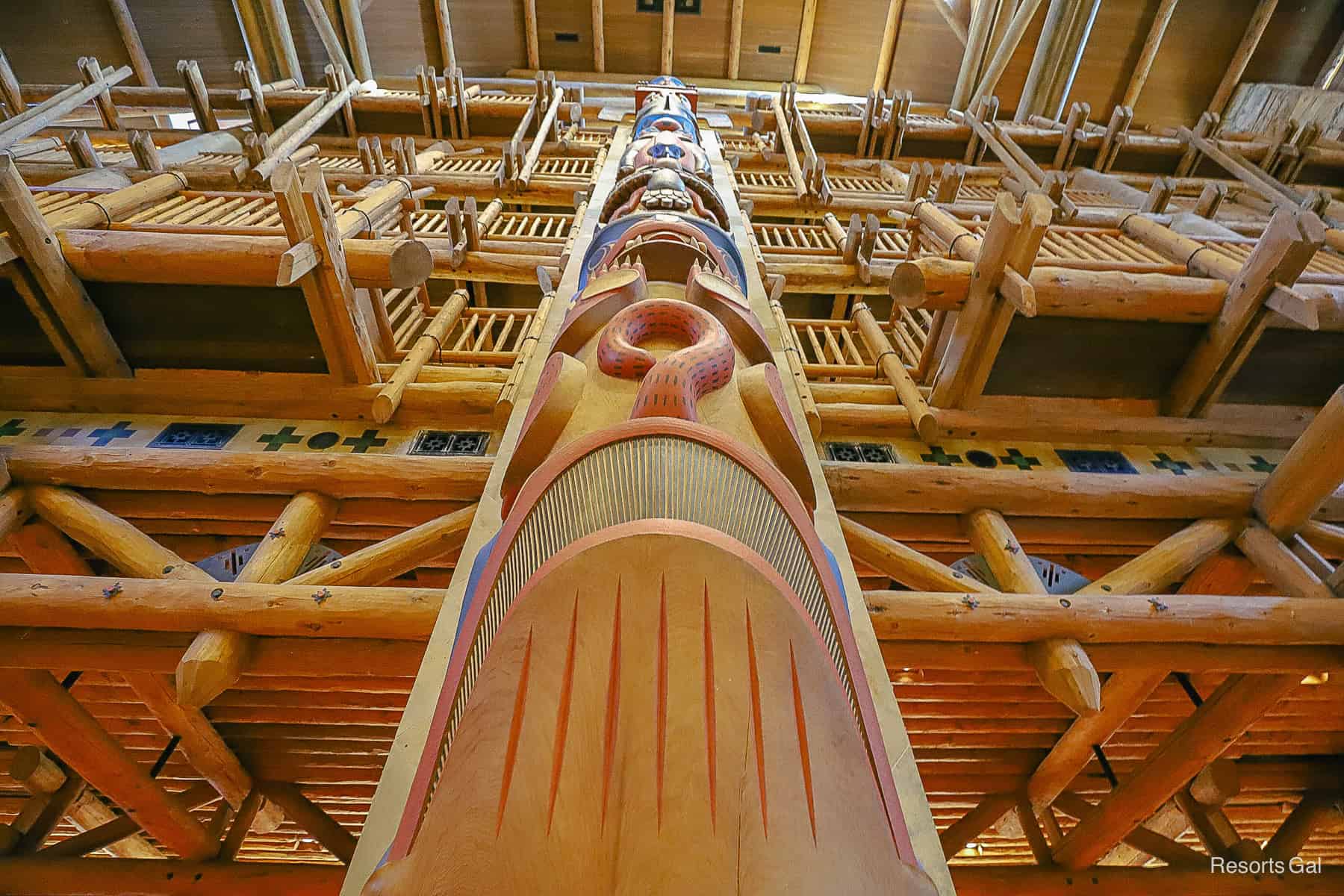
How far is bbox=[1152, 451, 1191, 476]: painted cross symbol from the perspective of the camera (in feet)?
13.2

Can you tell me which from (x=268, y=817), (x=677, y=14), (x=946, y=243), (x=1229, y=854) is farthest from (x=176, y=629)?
(x=677, y=14)

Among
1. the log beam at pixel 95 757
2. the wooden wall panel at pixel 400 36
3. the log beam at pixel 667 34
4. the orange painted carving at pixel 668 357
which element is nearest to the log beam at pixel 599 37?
the log beam at pixel 667 34

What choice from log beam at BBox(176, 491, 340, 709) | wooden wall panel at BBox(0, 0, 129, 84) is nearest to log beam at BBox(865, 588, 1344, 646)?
log beam at BBox(176, 491, 340, 709)

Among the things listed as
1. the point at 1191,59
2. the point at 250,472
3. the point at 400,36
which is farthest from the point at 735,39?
the point at 250,472

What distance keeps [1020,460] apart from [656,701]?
12.2 ft

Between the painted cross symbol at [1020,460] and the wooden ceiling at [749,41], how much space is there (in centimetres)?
1147

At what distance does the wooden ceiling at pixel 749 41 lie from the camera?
1162 centimetres

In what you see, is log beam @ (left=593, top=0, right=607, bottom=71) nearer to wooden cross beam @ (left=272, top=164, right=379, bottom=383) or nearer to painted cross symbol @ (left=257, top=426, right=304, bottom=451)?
wooden cross beam @ (left=272, top=164, right=379, bottom=383)

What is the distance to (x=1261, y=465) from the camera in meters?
4.07

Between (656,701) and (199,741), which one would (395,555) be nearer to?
(656,701)

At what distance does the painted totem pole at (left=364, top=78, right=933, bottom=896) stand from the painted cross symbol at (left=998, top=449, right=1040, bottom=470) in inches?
115

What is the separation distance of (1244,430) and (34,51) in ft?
63.6

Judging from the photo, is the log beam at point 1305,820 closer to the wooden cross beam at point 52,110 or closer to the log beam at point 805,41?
the wooden cross beam at point 52,110

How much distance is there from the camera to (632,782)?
1.07 metres
